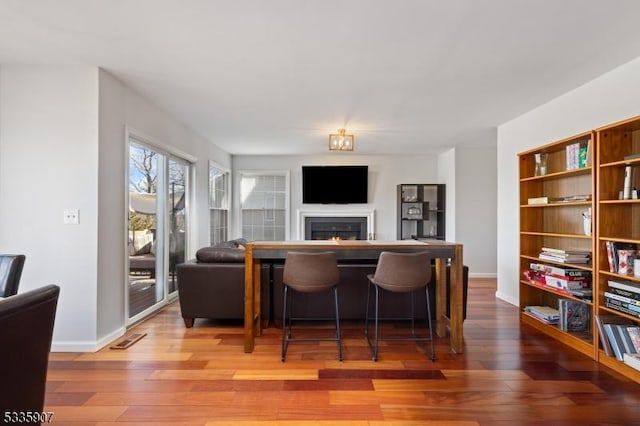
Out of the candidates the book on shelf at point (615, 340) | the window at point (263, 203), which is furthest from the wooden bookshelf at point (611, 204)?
the window at point (263, 203)

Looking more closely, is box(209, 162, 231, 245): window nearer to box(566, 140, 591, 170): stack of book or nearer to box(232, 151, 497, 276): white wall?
box(232, 151, 497, 276): white wall

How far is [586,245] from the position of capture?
339cm

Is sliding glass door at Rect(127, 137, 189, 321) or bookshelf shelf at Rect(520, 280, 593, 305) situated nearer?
bookshelf shelf at Rect(520, 280, 593, 305)

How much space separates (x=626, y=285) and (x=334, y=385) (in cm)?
233

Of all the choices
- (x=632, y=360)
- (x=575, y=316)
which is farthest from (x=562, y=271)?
(x=632, y=360)

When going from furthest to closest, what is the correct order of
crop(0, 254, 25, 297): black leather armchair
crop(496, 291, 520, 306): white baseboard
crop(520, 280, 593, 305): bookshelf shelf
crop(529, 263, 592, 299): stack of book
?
crop(496, 291, 520, 306): white baseboard, crop(529, 263, 592, 299): stack of book, crop(520, 280, 593, 305): bookshelf shelf, crop(0, 254, 25, 297): black leather armchair

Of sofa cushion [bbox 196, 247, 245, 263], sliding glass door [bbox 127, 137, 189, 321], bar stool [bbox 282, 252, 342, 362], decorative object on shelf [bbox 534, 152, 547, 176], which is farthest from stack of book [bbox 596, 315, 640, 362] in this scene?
sliding glass door [bbox 127, 137, 189, 321]

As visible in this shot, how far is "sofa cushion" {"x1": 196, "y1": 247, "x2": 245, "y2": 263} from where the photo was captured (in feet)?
12.0

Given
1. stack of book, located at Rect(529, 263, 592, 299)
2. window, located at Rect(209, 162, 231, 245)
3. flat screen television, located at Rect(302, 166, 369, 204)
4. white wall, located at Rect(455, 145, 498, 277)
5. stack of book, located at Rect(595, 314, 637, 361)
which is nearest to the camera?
stack of book, located at Rect(595, 314, 637, 361)

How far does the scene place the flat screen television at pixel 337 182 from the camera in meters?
7.04

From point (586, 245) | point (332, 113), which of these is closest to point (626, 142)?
point (586, 245)

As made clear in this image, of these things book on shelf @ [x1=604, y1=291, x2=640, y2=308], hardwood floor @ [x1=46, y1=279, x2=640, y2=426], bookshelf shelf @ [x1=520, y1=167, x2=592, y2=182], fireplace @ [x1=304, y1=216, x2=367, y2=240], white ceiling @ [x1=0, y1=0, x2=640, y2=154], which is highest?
white ceiling @ [x1=0, y1=0, x2=640, y2=154]

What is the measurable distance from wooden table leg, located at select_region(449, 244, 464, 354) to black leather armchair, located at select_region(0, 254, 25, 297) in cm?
314

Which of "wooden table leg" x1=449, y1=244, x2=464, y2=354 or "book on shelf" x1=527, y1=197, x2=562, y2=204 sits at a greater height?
"book on shelf" x1=527, y1=197, x2=562, y2=204
